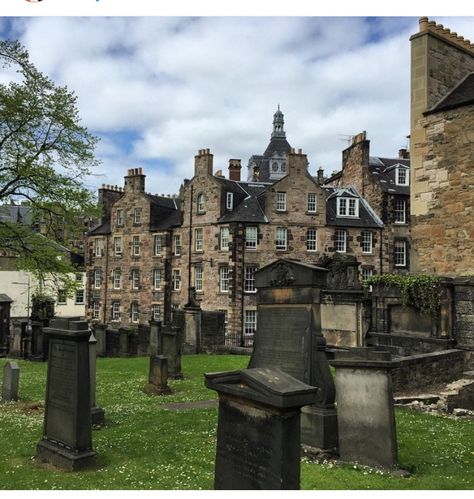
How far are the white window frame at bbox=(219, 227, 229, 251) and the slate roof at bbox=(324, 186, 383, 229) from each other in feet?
25.8

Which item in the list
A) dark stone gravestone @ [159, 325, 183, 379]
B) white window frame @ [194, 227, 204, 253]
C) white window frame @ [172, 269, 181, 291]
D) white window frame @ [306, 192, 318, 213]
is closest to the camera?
dark stone gravestone @ [159, 325, 183, 379]

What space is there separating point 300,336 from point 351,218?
31.9 metres

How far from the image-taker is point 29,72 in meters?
19.1

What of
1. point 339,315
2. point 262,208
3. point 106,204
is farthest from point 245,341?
point 106,204

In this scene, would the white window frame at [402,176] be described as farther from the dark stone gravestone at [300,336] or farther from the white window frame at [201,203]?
the dark stone gravestone at [300,336]

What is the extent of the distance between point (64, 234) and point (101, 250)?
2526cm

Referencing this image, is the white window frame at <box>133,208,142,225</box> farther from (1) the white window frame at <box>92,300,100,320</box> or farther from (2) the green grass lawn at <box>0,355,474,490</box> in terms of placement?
(2) the green grass lawn at <box>0,355,474,490</box>

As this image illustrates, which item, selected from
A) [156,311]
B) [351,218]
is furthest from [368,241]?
[156,311]

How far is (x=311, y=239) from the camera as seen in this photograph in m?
38.2

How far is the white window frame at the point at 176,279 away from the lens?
40156 mm

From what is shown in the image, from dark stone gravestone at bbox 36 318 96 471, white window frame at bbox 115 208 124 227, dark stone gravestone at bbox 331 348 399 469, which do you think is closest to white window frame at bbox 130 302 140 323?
white window frame at bbox 115 208 124 227

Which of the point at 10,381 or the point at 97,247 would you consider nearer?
the point at 10,381

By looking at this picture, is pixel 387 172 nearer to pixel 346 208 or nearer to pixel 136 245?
pixel 346 208

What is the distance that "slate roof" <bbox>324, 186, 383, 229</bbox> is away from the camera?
38719mm
